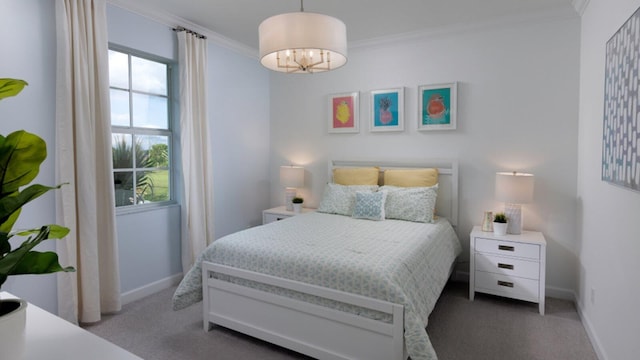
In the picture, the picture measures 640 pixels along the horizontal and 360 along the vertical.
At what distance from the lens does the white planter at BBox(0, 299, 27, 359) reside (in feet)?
2.27

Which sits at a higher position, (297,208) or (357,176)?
(357,176)

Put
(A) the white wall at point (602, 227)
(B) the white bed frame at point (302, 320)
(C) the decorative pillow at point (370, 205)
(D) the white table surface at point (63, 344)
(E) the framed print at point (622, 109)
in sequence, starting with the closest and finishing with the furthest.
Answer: (D) the white table surface at point (63, 344), (E) the framed print at point (622, 109), (A) the white wall at point (602, 227), (B) the white bed frame at point (302, 320), (C) the decorative pillow at point (370, 205)

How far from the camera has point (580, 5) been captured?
2.96 metres

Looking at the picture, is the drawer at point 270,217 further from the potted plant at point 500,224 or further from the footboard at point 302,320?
the potted plant at point 500,224

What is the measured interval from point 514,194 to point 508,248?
1.55 ft

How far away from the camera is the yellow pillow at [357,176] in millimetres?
3918

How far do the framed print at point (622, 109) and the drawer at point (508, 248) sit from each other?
0.91 metres

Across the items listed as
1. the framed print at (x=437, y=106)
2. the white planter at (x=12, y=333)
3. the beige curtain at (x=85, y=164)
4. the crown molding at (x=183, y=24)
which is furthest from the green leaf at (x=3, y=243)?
the framed print at (x=437, y=106)

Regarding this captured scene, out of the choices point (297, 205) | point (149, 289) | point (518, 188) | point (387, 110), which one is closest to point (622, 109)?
point (518, 188)

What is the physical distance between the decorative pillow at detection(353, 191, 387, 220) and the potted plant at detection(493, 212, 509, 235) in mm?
1006

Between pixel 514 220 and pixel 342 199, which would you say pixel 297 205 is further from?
pixel 514 220

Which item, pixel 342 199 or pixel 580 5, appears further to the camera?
pixel 342 199

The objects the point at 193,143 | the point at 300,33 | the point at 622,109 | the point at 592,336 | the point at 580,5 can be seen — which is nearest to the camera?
the point at 622,109

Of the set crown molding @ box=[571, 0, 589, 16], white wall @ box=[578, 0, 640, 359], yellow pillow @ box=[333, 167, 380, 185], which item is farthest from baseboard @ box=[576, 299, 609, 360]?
crown molding @ box=[571, 0, 589, 16]
